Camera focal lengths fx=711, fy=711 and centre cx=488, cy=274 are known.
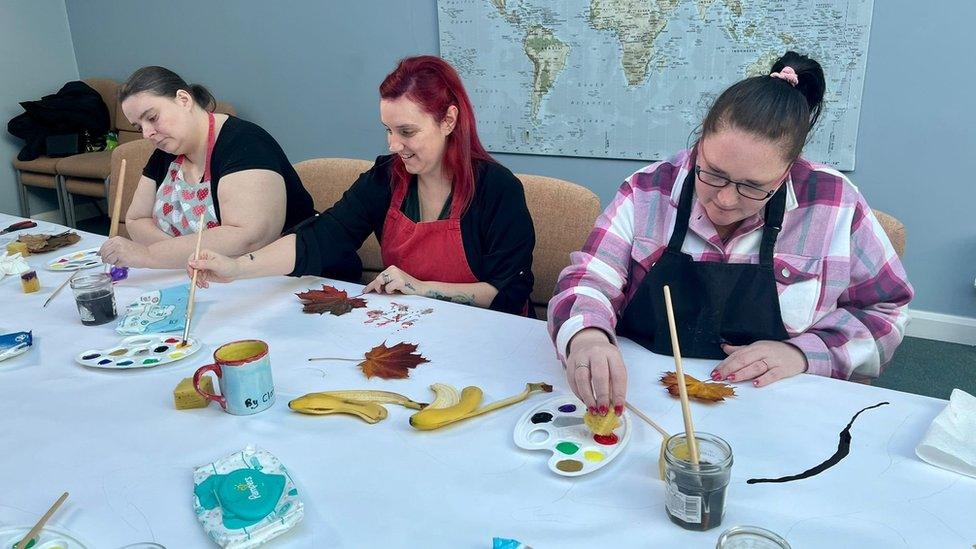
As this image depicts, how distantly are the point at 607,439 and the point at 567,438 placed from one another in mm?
57

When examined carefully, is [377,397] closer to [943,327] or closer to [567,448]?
[567,448]

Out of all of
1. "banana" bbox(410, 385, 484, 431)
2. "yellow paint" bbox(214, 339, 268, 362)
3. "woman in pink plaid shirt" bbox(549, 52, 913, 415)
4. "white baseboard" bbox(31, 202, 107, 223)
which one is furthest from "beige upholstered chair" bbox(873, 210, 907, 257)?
"white baseboard" bbox(31, 202, 107, 223)

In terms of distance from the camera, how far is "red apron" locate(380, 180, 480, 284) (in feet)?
6.15

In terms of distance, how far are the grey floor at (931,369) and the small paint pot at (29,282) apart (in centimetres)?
269

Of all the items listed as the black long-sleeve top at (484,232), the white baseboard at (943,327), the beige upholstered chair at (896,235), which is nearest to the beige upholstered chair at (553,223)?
the black long-sleeve top at (484,232)

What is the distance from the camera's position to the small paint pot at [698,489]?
0.82 m

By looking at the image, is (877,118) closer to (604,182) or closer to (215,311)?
(604,182)

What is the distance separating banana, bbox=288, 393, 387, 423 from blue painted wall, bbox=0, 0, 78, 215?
4.90 metres

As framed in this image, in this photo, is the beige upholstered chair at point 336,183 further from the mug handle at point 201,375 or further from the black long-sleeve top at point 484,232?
the mug handle at point 201,375

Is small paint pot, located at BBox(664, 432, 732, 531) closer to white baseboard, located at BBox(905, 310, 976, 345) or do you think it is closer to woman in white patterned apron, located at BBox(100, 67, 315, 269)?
woman in white patterned apron, located at BBox(100, 67, 315, 269)

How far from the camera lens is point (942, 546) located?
0.80 m

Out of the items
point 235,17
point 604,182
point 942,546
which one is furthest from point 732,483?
point 235,17

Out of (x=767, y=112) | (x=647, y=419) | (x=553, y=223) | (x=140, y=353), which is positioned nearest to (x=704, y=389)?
(x=647, y=419)

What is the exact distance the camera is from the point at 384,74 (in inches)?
155
